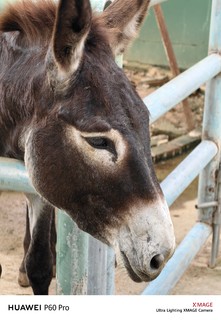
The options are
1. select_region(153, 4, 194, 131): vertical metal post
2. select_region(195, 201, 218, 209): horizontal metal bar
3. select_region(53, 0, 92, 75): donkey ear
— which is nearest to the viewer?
select_region(53, 0, 92, 75): donkey ear

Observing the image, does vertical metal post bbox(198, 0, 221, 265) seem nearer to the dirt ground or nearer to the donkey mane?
the dirt ground

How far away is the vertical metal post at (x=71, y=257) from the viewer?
1.50m

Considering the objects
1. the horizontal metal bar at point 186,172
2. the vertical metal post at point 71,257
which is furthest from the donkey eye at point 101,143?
the horizontal metal bar at point 186,172

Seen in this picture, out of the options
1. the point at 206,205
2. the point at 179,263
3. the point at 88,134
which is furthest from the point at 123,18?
the point at 206,205

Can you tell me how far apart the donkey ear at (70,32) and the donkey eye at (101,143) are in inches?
5.4

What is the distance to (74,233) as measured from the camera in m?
1.50

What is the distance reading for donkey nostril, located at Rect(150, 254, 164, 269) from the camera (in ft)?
4.20

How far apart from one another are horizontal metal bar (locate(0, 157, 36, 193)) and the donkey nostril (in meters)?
0.28

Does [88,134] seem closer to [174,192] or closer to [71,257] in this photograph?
[71,257]

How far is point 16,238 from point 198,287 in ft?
2.56

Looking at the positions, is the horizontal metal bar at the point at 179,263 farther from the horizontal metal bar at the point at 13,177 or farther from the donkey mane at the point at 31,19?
the donkey mane at the point at 31,19

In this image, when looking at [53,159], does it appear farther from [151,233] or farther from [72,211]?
[151,233]

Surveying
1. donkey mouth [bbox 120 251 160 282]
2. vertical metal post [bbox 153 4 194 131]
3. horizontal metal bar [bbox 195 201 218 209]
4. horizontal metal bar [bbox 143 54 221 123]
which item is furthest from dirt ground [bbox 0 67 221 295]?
donkey mouth [bbox 120 251 160 282]

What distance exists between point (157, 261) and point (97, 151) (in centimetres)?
23
